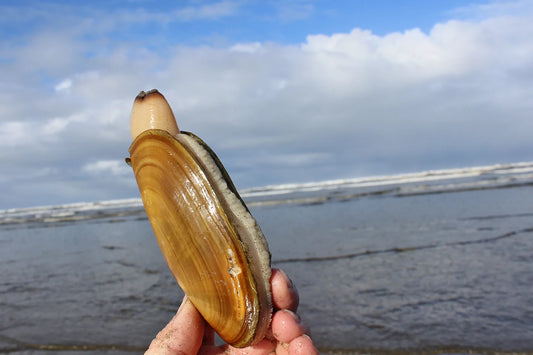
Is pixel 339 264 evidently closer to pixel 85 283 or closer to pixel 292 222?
pixel 85 283

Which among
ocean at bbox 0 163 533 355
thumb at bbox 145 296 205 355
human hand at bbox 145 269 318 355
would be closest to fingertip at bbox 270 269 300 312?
human hand at bbox 145 269 318 355

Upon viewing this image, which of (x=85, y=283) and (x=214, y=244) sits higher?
(x=214, y=244)

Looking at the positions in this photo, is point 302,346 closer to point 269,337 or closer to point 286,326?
point 286,326

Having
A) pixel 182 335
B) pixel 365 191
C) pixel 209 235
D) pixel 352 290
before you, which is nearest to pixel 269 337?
pixel 182 335

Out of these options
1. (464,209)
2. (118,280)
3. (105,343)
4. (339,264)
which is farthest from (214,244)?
(464,209)

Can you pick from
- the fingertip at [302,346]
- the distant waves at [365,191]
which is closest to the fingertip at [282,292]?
the fingertip at [302,346]

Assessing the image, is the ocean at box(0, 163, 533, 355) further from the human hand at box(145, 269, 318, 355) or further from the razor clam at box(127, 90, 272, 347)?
the razor clam at box(127, 90, 272, 347)
